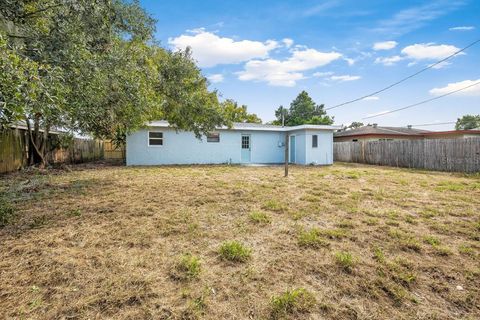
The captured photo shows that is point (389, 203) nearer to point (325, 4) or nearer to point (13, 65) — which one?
point (13, 65)

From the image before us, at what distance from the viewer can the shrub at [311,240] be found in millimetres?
3270

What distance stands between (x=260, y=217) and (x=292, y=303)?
2286 millimetres

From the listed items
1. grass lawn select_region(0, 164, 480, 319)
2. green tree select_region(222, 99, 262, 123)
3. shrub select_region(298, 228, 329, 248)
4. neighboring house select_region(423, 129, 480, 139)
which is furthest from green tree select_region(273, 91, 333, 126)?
shrub select_region(298, 228, 329, 248)

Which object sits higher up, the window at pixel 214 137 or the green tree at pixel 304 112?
the green tree at pixel 304 112

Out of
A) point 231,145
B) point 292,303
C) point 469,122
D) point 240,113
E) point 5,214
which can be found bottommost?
point 292,303

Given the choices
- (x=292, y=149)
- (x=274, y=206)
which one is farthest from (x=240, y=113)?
(x=274, y=206)

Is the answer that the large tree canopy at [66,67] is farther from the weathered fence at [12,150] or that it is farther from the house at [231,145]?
the house at [231,145]

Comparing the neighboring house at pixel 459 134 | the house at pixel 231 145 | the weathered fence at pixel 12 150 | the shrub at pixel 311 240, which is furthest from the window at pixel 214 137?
the neighboring house at pixel 459 134

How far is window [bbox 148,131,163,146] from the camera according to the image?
1463cm

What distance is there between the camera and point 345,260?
2770mm

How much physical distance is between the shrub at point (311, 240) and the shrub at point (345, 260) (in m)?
0.34

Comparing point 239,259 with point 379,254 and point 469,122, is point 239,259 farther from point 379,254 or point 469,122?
point 469,122

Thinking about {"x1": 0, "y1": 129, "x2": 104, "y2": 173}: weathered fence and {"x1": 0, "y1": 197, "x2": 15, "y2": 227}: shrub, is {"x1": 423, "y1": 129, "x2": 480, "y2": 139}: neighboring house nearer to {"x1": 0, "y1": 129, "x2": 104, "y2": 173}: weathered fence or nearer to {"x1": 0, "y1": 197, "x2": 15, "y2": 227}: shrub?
{"x1": 0, "y1": 197, "x2": 15, "y2": 227}: shrub

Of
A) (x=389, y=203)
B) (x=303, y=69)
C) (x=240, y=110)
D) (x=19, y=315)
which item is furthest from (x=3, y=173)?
(x=240, y=110)
